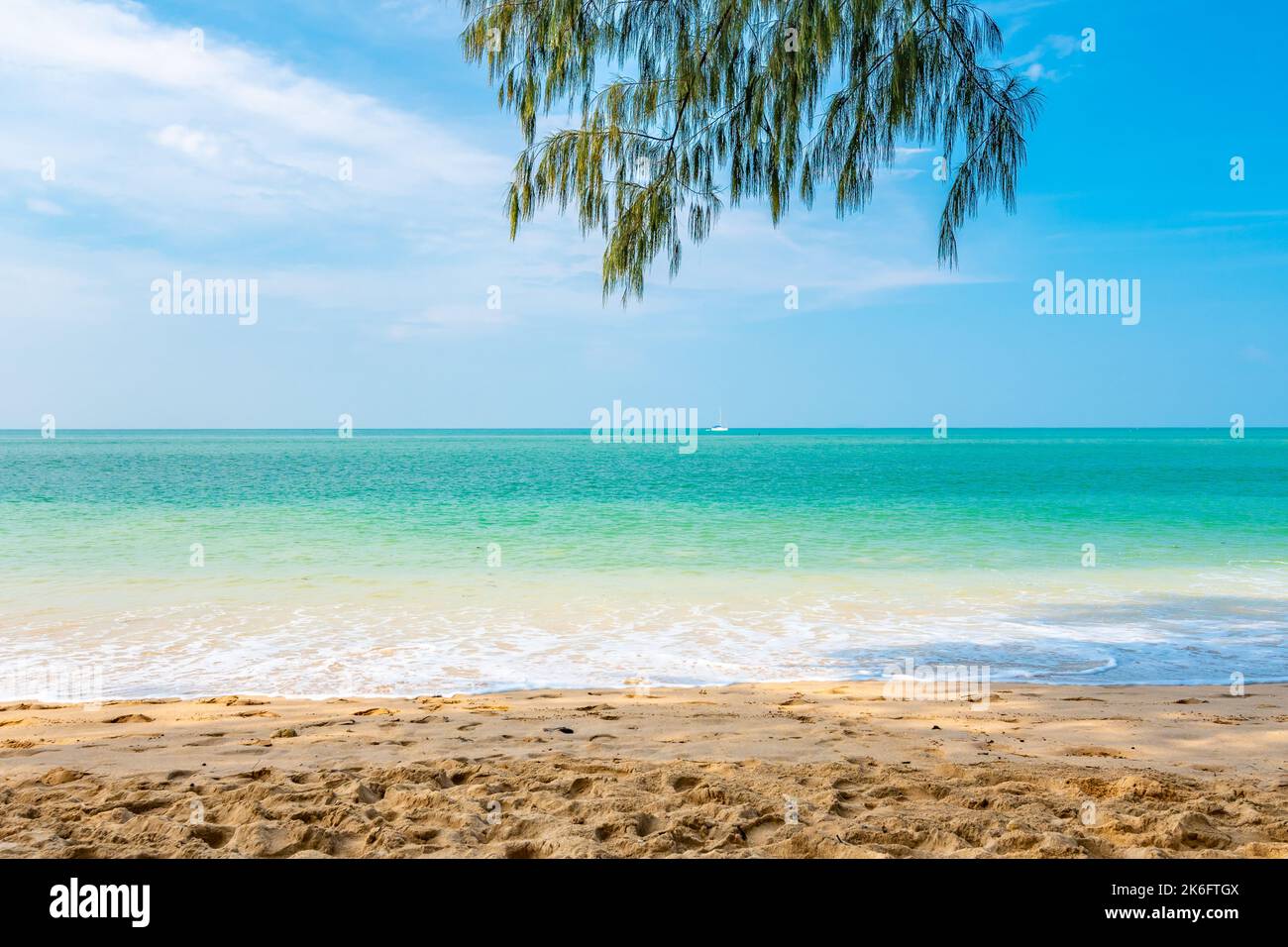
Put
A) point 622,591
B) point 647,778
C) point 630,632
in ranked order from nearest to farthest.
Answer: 1. point 647,778
2. point 630,632
3. point 622,591

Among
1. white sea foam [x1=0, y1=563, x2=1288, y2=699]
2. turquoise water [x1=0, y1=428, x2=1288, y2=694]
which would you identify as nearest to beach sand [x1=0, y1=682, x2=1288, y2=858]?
white sea foam [x1=0, y1=563, x2=1288, y2=699]

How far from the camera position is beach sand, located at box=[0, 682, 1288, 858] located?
2.78 m

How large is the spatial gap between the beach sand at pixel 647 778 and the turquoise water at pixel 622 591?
108 cm

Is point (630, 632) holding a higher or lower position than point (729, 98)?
lower

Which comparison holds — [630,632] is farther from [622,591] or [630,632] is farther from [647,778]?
[647,778]

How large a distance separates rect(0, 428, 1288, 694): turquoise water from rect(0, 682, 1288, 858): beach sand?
108cm

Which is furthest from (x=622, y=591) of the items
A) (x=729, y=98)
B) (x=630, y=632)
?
(x=729, y=98)

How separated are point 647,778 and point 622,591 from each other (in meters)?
5.99

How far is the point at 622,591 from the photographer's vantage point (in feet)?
30.9

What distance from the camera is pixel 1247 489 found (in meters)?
26.0

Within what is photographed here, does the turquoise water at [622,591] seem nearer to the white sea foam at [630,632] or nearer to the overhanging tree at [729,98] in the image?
the white sea foam at [630,632]
